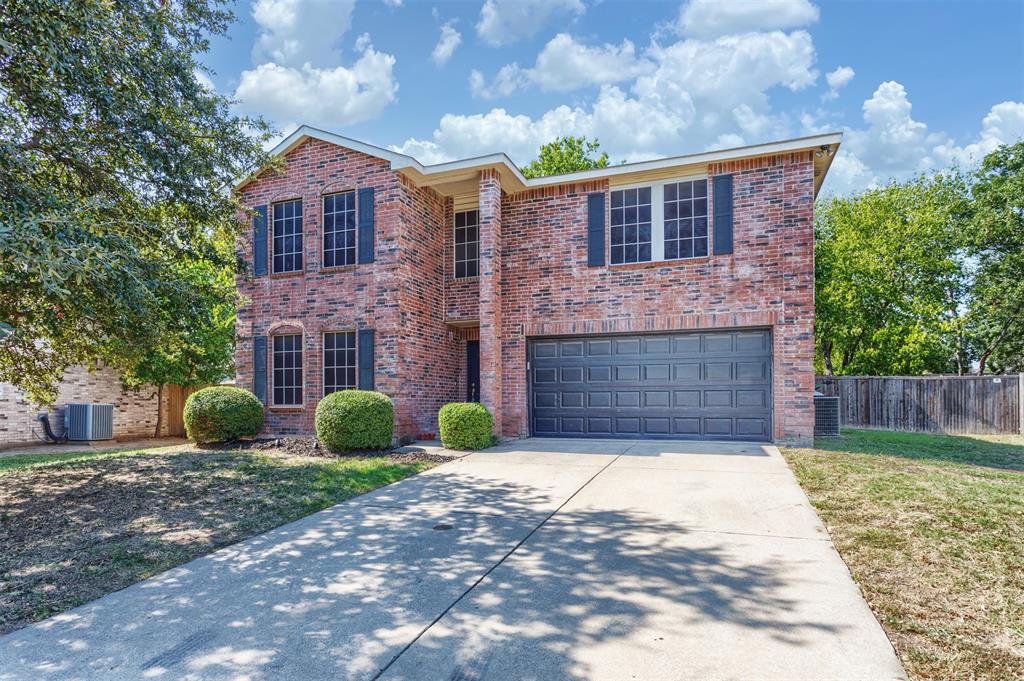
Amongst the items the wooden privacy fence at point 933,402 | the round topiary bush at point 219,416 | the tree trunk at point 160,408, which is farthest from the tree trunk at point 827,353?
the tree trunk at point 160,408

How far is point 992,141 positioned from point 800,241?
45.8ft

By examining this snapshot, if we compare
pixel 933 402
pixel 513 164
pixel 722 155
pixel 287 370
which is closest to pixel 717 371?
pixel 722 155

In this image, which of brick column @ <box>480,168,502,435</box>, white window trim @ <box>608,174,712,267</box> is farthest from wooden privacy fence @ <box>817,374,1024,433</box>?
brick column @ <box>480,168,502,435</box>

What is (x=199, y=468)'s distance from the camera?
831 centimetres

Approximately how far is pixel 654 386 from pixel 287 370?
314 inches

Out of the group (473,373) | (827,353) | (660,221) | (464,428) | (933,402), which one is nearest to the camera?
(464,428)

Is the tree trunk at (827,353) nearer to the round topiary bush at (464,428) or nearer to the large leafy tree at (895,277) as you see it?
the large leafy tree at (895,277)

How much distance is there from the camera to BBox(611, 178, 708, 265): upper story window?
10.8 meters

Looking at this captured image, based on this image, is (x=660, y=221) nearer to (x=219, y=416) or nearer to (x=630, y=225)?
(x=630, y=225)

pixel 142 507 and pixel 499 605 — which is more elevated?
pixel 499 605

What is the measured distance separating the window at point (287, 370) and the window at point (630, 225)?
7.21m

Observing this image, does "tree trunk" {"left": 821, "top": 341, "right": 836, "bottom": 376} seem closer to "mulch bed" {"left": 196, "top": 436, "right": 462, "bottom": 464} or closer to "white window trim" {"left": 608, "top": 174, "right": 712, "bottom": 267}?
"white window trim" {"left": 608, "top": 174, "right": 712, "bottom": 267}

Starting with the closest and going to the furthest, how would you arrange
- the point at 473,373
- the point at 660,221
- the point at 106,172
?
the point at 106,172
the point at 660,221
the point at 473,373

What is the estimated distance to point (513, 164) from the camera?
1111cm
